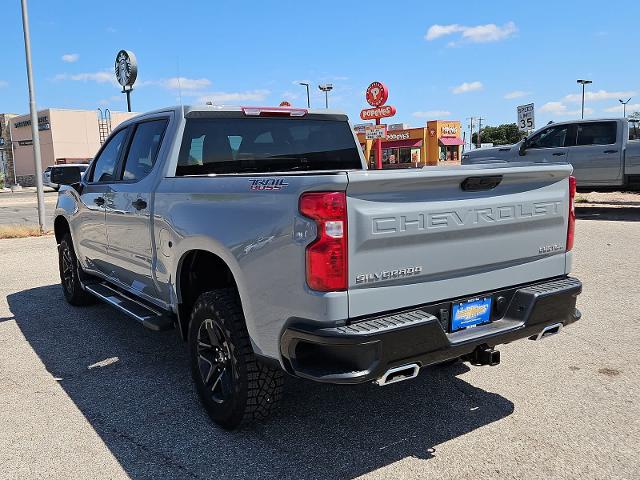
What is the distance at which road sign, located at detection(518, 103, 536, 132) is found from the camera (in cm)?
1712

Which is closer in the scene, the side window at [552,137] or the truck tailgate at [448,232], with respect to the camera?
the truck tailgate at [448,232]

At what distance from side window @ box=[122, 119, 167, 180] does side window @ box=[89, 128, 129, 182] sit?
0.30m

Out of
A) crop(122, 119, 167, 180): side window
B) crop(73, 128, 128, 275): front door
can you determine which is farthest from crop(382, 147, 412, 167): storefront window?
crop(122, 119, 167, 180): side window

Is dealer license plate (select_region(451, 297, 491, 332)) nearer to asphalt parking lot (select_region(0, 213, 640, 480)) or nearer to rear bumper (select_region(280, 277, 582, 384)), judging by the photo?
rear bumper (select_region(280, 277, 582, 384))

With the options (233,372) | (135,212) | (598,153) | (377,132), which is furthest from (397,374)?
(377,132)

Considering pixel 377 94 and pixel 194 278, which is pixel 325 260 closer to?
pixel 194 278

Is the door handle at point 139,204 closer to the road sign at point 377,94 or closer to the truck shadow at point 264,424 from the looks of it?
the truck shadow at point 264,424

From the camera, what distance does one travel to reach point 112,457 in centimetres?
314

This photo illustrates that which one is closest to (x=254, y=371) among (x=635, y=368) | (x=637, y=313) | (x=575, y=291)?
(x=575, y=291)

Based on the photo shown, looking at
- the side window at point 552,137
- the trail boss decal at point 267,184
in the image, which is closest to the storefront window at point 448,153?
the side window at point 552,137

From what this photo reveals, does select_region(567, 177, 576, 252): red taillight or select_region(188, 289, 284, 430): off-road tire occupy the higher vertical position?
select_region(567, 177, 576, 252): red taillight

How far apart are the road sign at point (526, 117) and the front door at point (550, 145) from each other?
11.0 ft

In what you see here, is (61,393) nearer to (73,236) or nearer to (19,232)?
(73,236)

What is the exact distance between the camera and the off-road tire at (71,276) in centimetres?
624
